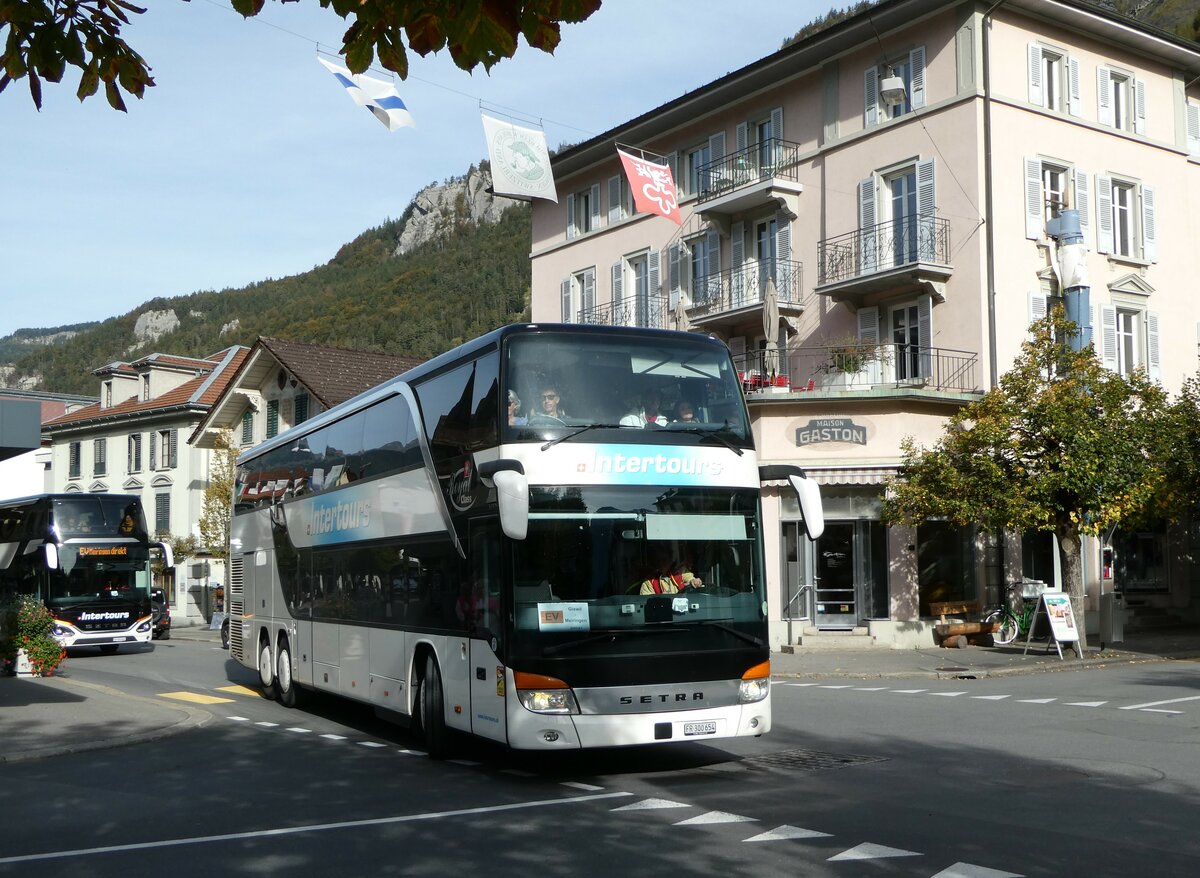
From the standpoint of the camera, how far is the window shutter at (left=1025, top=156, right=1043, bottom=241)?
1144 inches

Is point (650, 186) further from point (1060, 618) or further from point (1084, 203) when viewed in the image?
point (1060, 618)

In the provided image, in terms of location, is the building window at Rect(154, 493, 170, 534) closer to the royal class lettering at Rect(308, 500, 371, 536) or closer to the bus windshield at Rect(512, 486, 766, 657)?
the royal class lettering at Rect(308, 500, 371, 536)

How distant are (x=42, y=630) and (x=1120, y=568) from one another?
24.9 m

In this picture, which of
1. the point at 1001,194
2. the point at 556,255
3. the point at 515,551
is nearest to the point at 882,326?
the point at 1001,194

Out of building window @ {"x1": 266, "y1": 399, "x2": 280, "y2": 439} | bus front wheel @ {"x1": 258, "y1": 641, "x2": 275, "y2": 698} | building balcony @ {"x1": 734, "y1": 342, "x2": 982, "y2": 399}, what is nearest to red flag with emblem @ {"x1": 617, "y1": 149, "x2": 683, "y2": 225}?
building balcony @ {"x1": 734, "y1": 342, "x2": 982, "y2": 399}

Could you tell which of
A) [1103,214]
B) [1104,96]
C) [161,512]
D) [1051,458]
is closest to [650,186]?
[1051,458]

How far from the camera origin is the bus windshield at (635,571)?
10336 mm

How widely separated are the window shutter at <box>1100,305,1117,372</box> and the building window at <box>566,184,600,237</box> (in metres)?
15.4

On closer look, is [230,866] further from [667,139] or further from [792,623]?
[667,139]

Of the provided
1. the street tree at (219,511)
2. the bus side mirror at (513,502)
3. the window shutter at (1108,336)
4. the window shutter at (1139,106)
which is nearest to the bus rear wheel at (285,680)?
the bus side mirror at (513,502)

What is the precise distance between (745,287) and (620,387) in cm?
2249

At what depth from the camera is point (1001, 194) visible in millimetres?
28453

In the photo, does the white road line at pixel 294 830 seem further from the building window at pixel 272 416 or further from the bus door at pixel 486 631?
the building window at pixel 272 416

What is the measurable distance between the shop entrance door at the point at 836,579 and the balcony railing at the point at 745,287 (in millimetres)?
6659
